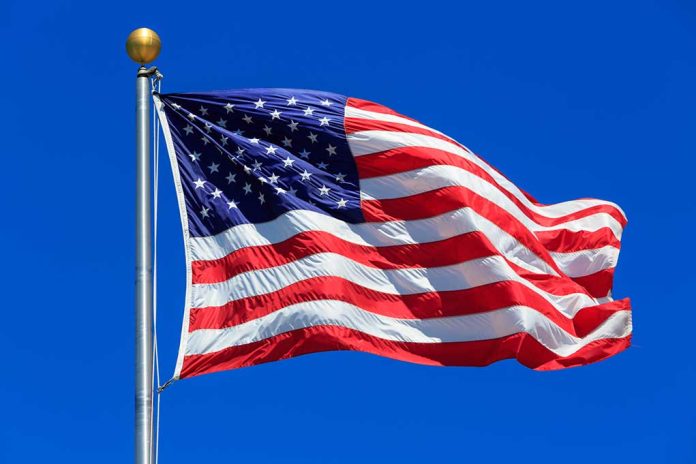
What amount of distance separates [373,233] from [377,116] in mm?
1972

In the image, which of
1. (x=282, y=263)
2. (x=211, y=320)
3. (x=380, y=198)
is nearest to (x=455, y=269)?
(x=380, y=198)

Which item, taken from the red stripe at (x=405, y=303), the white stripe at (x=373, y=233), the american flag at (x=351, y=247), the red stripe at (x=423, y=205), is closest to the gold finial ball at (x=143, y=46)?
the american flag at (x=351, y=247)

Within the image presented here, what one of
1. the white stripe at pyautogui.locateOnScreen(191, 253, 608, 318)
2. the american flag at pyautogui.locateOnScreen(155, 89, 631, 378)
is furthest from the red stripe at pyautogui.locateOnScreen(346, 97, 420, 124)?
the white stripe at pyautogui.locateOnScreen(191, 253, 608, 318)

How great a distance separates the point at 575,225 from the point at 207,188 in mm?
6466

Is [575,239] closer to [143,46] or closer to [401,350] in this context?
[401,350]

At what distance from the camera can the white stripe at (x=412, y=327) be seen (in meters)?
Answer: 16.1

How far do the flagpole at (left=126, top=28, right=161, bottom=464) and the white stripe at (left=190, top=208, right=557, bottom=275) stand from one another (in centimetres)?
183

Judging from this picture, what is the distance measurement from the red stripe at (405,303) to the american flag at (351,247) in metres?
0.02

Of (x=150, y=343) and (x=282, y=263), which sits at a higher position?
(x=282, y=263)

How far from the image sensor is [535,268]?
62.5 ft

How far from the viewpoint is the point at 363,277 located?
57.0 ft

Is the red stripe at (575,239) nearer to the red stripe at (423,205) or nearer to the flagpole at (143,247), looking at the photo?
the red stripe at (423,205)

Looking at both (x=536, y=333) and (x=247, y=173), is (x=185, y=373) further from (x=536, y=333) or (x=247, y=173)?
(x=536, y=333)

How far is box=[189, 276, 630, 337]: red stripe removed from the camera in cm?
1630
